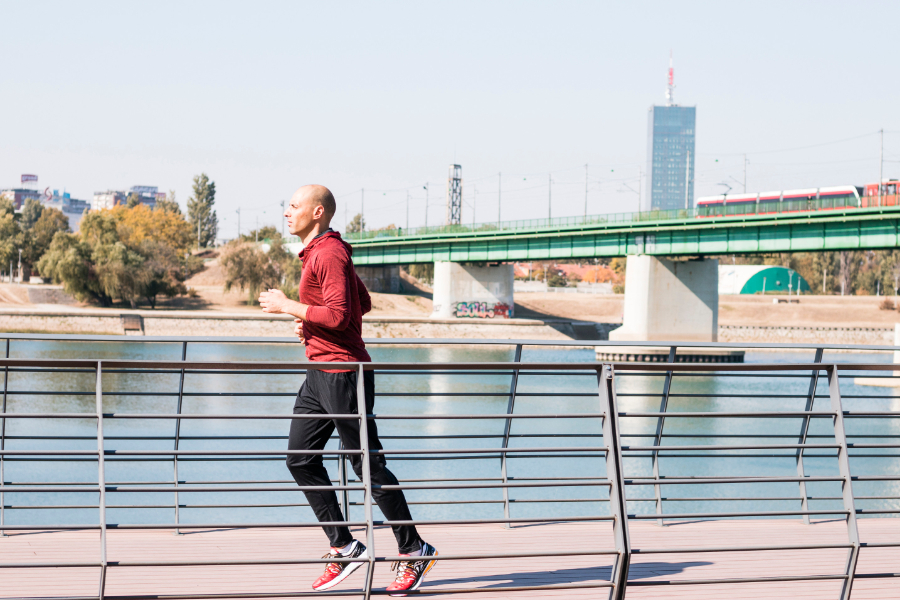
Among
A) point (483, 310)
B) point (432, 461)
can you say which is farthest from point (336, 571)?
point (483, 310)

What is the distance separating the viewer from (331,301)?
4.10 m

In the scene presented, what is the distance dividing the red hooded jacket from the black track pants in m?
0.11

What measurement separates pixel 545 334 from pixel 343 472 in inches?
2392

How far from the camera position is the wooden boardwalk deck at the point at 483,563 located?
14.1 feet

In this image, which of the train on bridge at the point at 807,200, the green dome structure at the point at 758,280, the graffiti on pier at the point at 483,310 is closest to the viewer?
the train on bridge at the point at 807,200

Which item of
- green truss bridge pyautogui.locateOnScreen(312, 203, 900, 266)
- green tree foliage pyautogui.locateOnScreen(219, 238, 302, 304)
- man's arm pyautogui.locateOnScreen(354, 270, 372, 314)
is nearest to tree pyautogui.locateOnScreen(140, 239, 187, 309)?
green tree foliage pyautogui.locateOnScreen(219, 238, 302, 304)

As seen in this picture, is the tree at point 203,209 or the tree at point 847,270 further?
the tree at point 203,209

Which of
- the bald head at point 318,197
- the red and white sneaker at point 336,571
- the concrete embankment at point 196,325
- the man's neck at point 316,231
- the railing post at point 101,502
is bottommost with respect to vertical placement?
the concrete embankment at point 196,325

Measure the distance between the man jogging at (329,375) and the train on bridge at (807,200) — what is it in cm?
4507

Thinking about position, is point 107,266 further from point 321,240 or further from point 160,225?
point 321,240

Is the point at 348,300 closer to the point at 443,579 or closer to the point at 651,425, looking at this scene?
the point at 443,579

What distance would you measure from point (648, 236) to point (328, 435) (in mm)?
52234

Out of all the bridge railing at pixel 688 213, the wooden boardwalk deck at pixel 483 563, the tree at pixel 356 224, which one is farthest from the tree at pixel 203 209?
the wooden boardwalk deck at pixel 483 563

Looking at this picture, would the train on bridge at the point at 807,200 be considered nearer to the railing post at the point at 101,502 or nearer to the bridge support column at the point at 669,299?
the bridge support column at the point at 669,299
